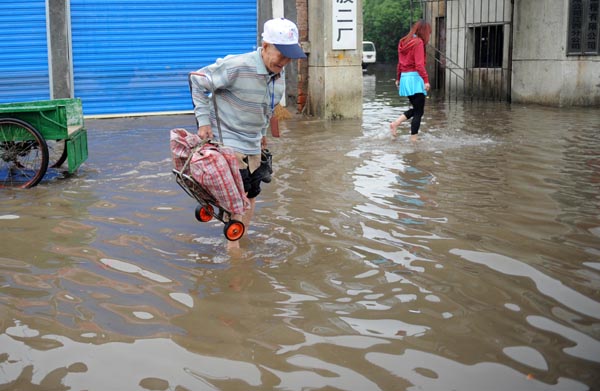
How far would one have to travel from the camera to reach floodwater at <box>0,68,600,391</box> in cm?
357

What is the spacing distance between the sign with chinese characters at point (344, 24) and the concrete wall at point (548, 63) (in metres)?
4.92

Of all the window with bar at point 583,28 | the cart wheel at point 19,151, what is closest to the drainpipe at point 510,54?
the window with bar at point 583,28

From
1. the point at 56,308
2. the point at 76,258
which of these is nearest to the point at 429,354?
the point at 56,308

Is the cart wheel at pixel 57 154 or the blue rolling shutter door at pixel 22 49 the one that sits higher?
the blue rolling shutter door at pixel 22 49

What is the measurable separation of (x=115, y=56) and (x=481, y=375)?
38.5 ft

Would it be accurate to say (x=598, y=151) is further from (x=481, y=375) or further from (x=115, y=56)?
(x=115, y=56)

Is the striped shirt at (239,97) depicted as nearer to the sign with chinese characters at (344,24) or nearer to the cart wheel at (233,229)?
the cart wheel at (233,229)

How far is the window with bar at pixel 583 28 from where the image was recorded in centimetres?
1519

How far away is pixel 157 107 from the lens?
14227 millimetres

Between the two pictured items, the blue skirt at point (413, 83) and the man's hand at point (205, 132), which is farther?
the blue skirt at point (413, 83)

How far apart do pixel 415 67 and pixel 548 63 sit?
6786 mm

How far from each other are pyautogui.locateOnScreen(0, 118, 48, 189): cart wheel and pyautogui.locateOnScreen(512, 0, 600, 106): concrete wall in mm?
11336

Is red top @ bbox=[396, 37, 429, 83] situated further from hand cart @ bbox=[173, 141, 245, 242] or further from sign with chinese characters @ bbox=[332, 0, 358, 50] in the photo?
hand cart @ bbox=[173, 141, 245, 242]

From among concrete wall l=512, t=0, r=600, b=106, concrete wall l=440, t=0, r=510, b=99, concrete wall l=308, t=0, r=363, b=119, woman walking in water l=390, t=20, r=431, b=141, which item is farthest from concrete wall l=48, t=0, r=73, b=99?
concrete wall l=440, t=0, r=510, b=99
